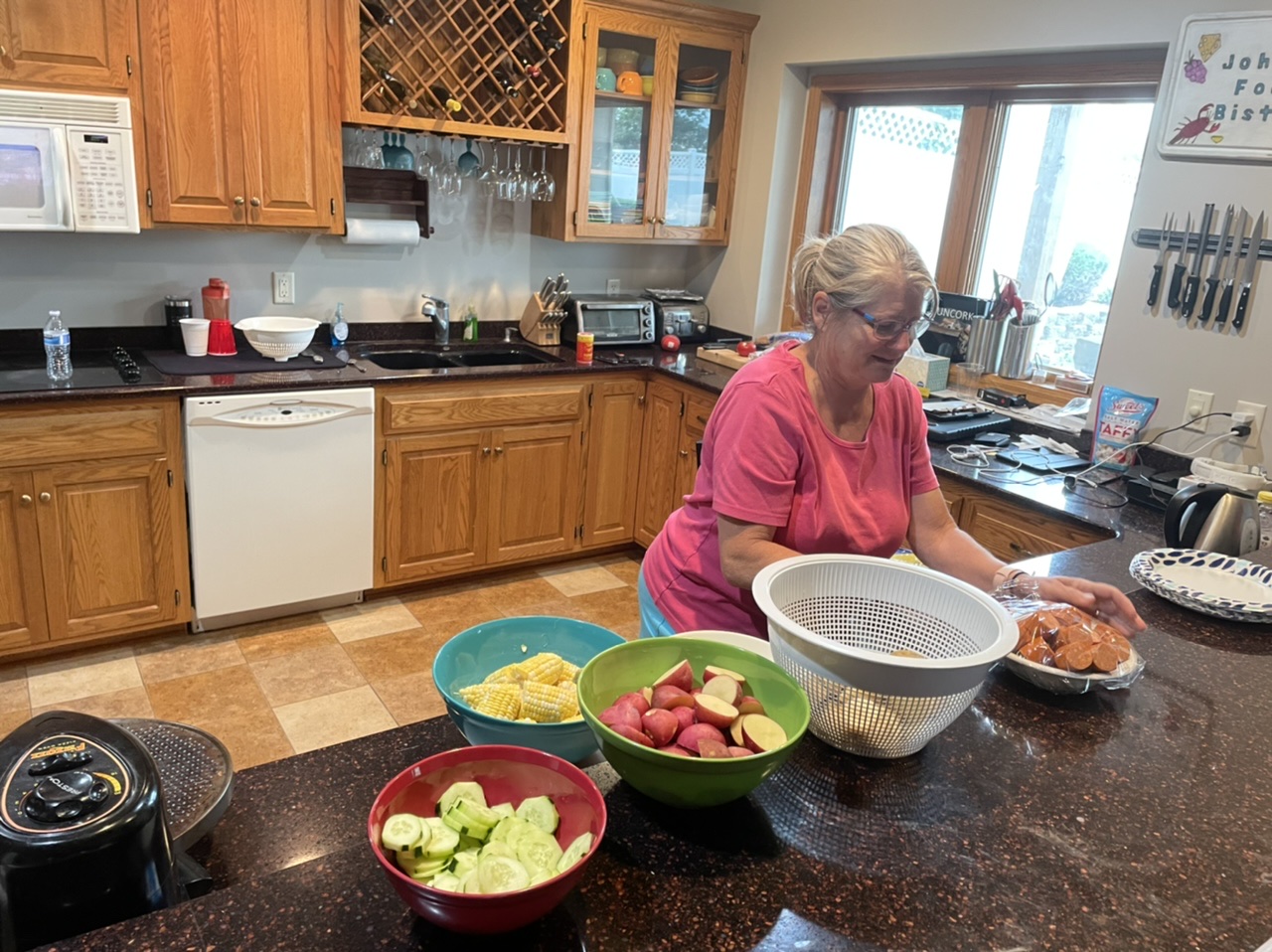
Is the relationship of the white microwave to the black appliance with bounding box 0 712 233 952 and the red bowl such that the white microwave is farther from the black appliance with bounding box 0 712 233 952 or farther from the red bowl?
the red bowl

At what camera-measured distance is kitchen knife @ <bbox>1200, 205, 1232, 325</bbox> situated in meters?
2.58

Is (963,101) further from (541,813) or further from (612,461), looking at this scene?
(541,813)

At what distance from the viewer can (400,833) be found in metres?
0.87

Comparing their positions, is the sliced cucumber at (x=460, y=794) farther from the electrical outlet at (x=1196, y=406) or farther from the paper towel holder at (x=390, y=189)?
the paper towel holder at (x=390, y=189)

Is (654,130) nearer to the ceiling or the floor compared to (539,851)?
nearer to the ceiling

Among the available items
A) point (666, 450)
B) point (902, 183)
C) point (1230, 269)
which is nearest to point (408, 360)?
point (666, 450)

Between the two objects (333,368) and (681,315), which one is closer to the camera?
(333,368)

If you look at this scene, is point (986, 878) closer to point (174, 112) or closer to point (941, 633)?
point (941, 633)

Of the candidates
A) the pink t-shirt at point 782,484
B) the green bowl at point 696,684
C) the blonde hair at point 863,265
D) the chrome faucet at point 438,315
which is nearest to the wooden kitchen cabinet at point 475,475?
the chrome faucet at point 438,315

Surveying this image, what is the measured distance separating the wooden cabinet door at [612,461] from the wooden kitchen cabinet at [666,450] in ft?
0.13

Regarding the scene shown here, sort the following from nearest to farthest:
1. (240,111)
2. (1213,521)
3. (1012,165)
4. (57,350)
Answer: (1213,521) < (57,350) < (240,111) < (1012,165)

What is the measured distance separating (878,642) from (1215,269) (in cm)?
194

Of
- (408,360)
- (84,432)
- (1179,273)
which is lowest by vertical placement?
(84,432)

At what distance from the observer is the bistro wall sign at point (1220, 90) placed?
2.47m
